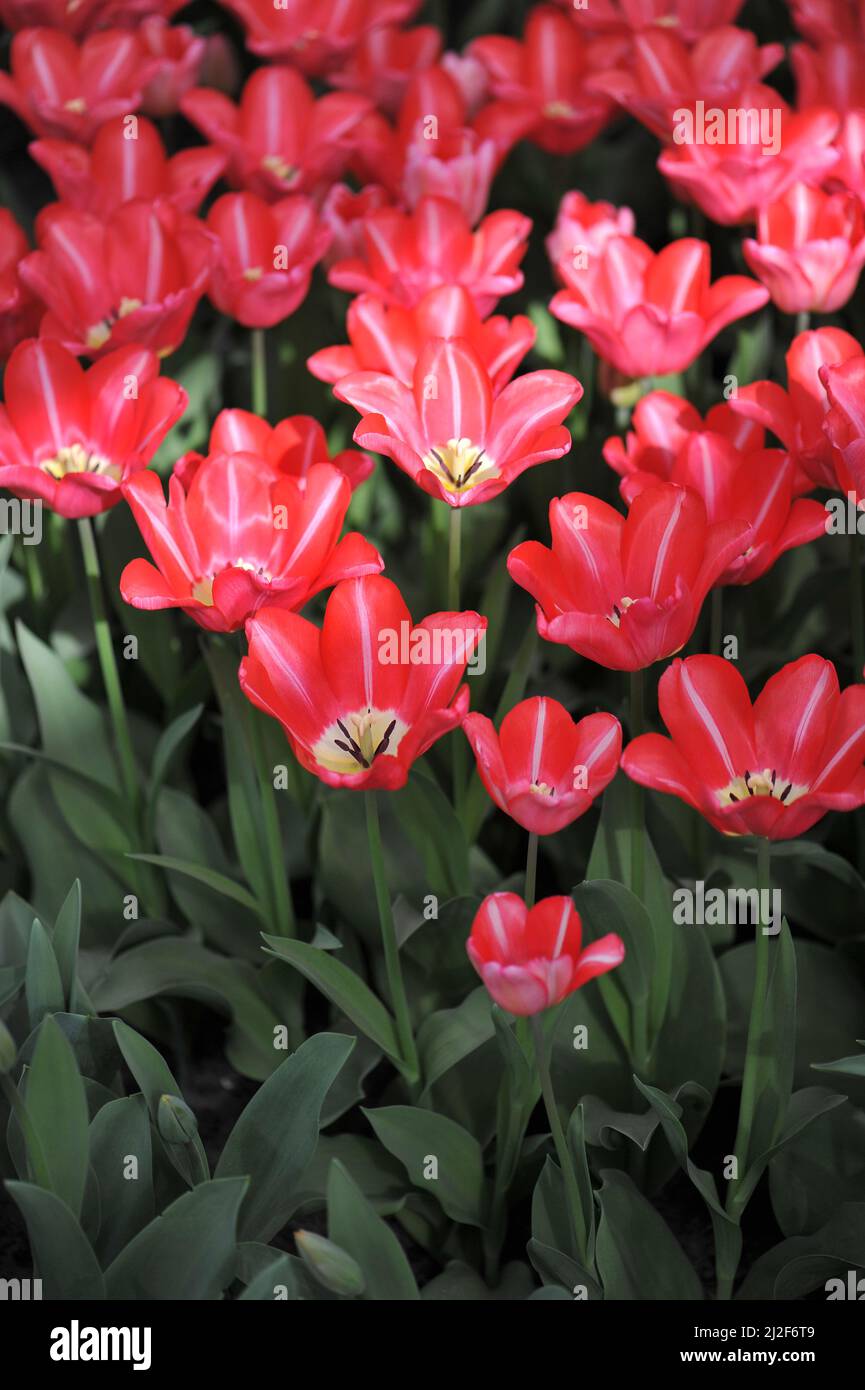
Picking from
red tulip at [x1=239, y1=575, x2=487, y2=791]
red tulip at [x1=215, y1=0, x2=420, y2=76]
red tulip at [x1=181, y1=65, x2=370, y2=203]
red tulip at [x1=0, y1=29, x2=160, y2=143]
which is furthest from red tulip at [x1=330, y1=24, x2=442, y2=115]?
red tulip at [x1=239, y1=575, x2=487, y2=791]

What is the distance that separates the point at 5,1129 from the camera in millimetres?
1047

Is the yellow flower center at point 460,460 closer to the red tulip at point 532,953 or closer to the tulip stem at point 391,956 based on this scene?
the tulip stem at point 391,956

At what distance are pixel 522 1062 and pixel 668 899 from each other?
189 mm

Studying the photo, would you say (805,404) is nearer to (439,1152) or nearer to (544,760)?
(544,760)

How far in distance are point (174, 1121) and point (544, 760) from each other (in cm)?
33

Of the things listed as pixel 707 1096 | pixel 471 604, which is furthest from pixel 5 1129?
pixel 471 604

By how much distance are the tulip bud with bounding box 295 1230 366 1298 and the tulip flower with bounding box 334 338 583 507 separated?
52 cm

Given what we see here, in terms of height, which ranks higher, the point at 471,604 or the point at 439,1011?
the point at 471,604

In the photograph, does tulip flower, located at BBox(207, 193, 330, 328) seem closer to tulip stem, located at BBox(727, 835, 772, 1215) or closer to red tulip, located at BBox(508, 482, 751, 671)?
red tulip, located at BBox(508, 482, 751, 671)

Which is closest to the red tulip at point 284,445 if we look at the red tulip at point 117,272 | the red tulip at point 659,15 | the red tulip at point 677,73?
the red tulip at point 117,272

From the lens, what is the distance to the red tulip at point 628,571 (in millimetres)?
922

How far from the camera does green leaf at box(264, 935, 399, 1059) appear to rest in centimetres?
100

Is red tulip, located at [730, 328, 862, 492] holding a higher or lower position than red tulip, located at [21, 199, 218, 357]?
lower
